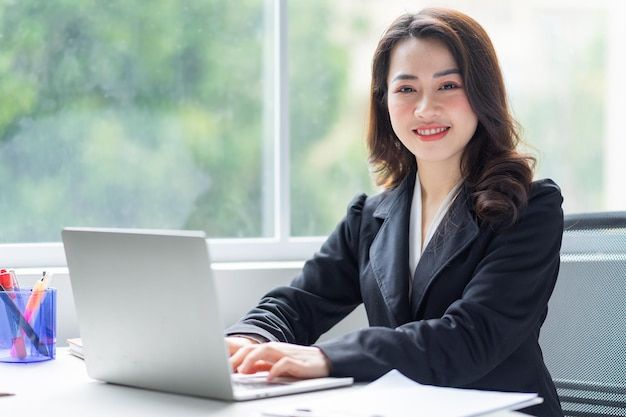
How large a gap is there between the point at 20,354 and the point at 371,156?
0.87 m

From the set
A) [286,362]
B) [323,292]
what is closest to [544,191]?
[323,292]

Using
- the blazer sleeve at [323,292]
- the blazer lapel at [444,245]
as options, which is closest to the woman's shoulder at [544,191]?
the blazer lapel at [444,245]

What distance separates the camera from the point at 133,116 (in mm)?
2537

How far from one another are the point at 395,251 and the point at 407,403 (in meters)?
0.68

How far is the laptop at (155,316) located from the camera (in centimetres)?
134

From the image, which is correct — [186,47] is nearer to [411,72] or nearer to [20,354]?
[411,72]

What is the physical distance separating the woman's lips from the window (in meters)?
0.36

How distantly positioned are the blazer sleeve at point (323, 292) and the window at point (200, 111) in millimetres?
293

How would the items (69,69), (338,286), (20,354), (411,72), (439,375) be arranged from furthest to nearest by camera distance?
(69,69), (338,286), (411,72), (20,354), (439,375)

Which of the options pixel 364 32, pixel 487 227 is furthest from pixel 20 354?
pixel 364 32

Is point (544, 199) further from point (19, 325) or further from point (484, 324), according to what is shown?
point (19, 325)

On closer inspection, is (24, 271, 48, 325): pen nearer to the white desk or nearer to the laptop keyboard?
the white desk

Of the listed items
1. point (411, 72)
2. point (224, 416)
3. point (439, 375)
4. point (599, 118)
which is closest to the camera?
point (224, 416)

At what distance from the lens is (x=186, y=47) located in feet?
8.45
